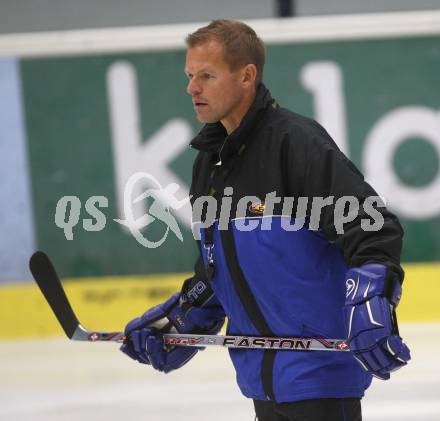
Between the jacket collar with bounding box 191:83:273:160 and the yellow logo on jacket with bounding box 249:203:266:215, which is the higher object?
the jacket collar with bounding box 191:83:273:160

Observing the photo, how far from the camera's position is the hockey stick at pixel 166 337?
1.84 m

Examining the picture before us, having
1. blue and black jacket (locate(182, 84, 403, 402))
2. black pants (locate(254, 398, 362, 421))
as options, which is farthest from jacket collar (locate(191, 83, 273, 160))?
black pants (locate(254, 398, 362, 421))

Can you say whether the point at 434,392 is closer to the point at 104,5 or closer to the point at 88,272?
the point at 88,272

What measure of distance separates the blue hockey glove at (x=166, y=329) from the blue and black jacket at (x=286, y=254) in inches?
11.1

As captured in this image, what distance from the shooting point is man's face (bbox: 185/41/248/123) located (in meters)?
1.93

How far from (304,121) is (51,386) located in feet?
9.43

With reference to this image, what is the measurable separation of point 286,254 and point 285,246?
0.02 m

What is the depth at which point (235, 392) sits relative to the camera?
410 cm

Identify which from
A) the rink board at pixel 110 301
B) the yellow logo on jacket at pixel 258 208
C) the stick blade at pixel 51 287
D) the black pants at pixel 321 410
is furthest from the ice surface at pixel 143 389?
the yellow logo on jacket at pixel 258 208

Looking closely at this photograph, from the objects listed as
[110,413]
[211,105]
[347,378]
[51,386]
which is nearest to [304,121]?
[211,105]

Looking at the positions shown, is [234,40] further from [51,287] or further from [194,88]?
[51,287]

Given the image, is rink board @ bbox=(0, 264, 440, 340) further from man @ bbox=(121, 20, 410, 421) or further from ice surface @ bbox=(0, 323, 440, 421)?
man @ bbox=(121, 20, 410, 421)

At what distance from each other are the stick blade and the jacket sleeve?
71 centimetres

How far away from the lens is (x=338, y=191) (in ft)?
5.75
